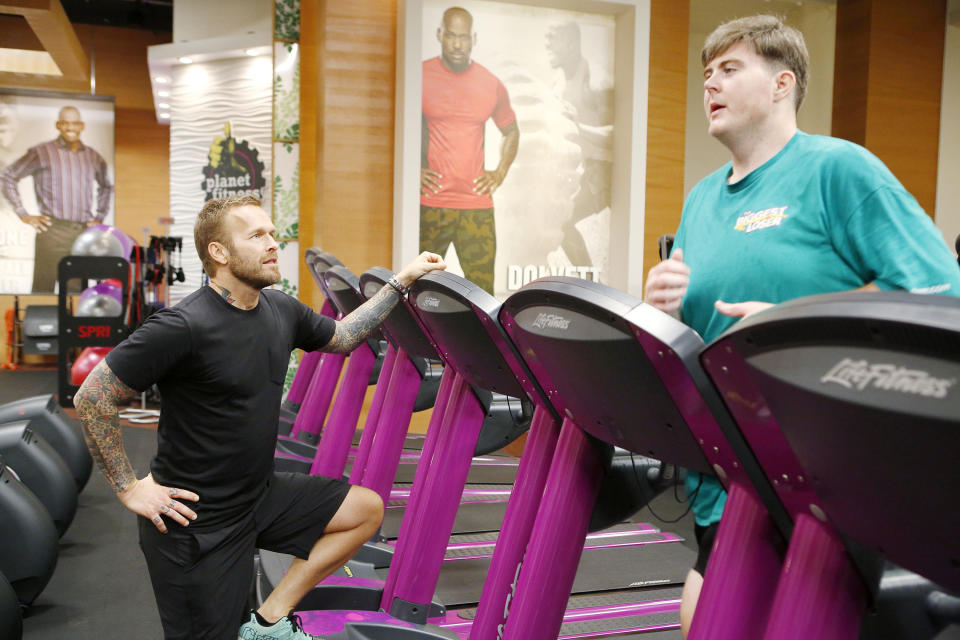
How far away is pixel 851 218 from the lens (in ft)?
4.61

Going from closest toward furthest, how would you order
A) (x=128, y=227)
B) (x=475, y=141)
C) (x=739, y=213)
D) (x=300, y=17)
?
(x=739, y=213)
(x=475, y=141)
(x=300, y=17)
(x=128, y=227)

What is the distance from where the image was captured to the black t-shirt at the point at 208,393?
2.01 metres

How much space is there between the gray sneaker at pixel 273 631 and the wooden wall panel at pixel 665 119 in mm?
4308

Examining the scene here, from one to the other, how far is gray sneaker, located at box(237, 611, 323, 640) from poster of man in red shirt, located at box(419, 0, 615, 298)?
3.57 m

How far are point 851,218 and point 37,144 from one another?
12845mm

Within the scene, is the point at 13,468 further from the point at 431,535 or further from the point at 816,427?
the point at 816,427

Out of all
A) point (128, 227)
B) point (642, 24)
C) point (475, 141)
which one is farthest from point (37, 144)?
point (642, 24)

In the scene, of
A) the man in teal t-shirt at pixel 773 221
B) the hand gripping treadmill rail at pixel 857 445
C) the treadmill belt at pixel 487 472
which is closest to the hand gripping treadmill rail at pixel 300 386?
the treadmill belt at pixel 487 472

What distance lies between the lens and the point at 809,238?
145 centimetres

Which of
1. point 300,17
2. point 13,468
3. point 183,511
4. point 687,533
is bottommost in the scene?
point 687,533

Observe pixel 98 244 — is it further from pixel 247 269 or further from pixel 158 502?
pixel 158 502

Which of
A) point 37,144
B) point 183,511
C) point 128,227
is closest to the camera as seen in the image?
point 183,511

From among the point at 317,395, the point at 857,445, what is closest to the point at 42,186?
the point at 317,395

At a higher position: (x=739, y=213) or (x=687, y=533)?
(x=739, y=213)
